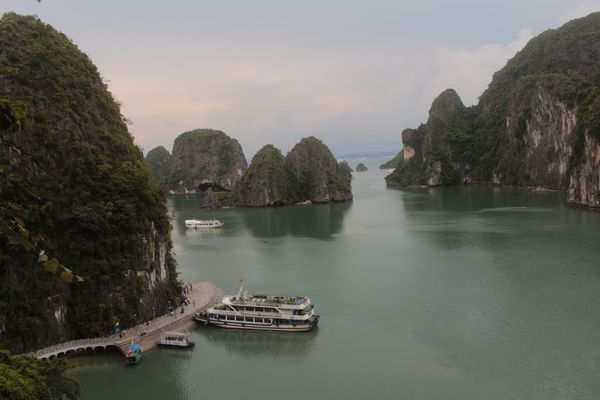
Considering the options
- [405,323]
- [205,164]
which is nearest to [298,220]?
[405,323]

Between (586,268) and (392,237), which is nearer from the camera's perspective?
(586,268)

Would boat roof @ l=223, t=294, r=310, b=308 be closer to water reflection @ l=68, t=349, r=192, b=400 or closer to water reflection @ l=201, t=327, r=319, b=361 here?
water reflection @ l=201, t=327, r=319, b=361

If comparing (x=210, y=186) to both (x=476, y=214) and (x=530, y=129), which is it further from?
(x=476, y=214)

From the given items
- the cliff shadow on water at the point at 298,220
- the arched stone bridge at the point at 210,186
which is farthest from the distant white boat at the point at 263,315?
the arched stone bridge at the point at 210,186

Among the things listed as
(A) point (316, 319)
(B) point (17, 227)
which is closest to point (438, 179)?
(A) point (316, 319)

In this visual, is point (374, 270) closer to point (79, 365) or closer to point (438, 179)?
point (79, 365)

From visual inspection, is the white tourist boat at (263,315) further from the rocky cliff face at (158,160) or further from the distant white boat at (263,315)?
the rocky cliff face at (158,160)
